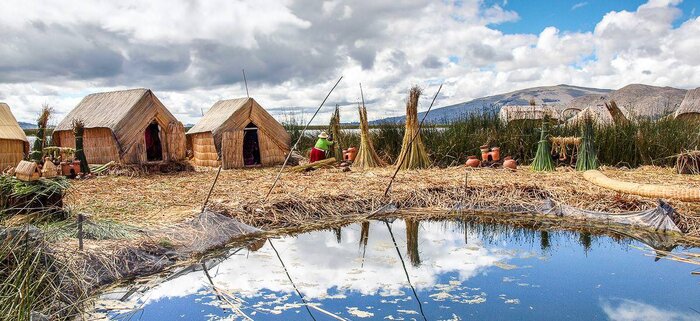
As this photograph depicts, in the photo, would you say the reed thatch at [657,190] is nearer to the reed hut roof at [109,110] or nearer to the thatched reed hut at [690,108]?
the reed hut roof at [109,110]

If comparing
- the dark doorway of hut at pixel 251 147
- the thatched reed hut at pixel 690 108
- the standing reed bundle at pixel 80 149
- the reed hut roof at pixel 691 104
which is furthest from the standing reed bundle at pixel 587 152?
the standing reed bundle at pixel 80 149

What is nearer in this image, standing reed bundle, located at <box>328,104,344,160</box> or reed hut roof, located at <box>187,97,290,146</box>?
reed hut roof, located at <box>187,97,290,146</box>

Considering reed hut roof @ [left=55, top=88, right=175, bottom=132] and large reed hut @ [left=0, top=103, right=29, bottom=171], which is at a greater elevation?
reed hut roof @ [left=55, top=88, right=175, bottom=132]

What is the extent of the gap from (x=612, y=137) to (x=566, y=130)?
3.15ft

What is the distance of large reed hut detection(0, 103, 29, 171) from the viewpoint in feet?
34.1

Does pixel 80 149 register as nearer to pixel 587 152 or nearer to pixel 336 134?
pixel 336 134

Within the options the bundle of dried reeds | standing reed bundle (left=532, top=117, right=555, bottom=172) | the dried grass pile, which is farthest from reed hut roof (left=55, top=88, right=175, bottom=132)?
the dried grass pile

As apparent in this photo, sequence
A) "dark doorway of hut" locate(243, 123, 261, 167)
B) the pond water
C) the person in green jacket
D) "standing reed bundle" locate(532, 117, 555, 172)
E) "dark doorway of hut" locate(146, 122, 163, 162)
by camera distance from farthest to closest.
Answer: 1. "dark doorway of hut" locate(146, 122, 163, 162)
2. "dark doorway of hut" locate(243, 123, 261, 167)
3. the person in green jacket
4. "standing reed bundle" locate(532, 117, 555, 172)
5. the pond water

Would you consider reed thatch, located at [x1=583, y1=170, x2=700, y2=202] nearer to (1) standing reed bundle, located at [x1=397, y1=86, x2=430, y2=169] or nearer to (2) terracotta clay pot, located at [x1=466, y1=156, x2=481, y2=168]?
(2) terracotta clay pot, located at [x1=466, y1=156, x2=481, y2=168]

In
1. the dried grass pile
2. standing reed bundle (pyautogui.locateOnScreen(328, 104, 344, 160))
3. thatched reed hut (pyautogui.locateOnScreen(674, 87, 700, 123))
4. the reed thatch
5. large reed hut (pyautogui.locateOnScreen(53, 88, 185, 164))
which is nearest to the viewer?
the reed thatch

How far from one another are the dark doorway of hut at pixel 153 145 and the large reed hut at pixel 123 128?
0.41 m

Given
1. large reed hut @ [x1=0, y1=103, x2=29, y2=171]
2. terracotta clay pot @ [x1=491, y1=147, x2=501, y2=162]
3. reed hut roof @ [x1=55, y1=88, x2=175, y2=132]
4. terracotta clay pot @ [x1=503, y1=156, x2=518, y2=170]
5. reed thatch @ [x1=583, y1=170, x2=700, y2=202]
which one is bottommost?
reed thatch @ [x1=583, y1=170, x2=700, y2=202]

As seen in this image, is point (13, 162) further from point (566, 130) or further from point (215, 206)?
point (566, 130)

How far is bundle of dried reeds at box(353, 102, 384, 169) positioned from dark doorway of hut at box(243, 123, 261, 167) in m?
2.22
